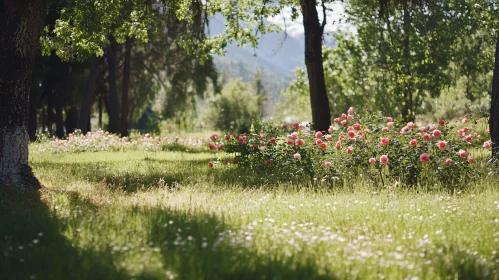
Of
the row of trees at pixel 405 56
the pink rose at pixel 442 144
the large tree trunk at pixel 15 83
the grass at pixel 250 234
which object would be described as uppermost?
the row of trees at pixel 405 56

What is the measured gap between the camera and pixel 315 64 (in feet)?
45.9

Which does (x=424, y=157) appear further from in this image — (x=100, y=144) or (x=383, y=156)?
(x=100, y=144)

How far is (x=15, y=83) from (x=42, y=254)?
13.9 ft

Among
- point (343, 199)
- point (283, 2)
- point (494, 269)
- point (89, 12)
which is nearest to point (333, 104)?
point (283, 2)

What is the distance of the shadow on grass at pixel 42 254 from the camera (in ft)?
13.6

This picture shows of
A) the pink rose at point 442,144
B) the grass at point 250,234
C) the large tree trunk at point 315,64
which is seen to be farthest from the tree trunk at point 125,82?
the pink rose at point 442,144

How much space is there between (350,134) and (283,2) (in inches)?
295

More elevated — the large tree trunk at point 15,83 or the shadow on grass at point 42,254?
the large tree trunk at point 15,83

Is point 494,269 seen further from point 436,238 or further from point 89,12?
point 89,12

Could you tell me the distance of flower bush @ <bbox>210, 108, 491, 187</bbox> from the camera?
8.73 meters

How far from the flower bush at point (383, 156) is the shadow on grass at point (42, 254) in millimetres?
4684

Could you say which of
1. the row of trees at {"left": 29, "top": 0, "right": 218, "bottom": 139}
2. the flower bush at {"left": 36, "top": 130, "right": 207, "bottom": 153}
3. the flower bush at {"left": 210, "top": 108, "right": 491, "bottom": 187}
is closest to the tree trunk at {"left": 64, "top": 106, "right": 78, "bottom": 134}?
the row of trees at {"left": 29, "top": 0, "right": 218, "bottom": 139}

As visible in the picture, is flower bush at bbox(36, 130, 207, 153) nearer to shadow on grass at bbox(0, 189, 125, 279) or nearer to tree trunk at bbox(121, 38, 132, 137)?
tree trunk at bbox(121, 38, 132, 137)

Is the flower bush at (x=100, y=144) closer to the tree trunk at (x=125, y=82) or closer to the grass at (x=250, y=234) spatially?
the tree trunk at (x=125, y=82)
